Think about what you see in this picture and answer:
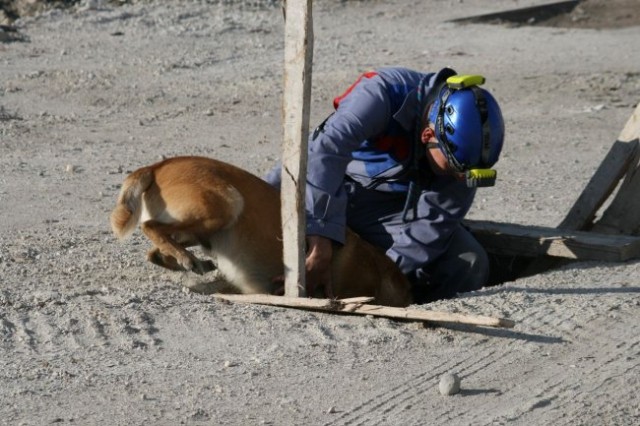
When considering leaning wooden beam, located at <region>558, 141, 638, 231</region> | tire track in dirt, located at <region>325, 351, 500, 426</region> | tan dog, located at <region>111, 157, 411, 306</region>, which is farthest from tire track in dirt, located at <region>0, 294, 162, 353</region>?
leaning wooden beam, located at <region>558, 141, 638, 231</region>

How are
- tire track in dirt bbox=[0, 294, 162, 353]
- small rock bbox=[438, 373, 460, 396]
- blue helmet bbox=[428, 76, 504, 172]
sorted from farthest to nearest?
blue helmet bbox=[428, 76, 504, 172]
tire track in dirt bbox=[0, 294, 162, 353]
small rock bbox=[438, 373, 460, 396]

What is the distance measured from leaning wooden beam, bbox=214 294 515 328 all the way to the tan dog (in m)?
0.48

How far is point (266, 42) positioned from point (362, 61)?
4.02ft

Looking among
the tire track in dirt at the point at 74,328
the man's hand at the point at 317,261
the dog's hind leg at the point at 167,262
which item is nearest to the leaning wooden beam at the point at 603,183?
the man's hand at the point at 317,261

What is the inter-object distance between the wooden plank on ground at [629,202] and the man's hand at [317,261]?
6.62 ft

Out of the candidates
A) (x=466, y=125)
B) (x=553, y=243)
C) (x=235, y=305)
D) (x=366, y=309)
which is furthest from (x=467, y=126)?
(x=235, y=305)

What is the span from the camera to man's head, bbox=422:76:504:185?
5.88 metres

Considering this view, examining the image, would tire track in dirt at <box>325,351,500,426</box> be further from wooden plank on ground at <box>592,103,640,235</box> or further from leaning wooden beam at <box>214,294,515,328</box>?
wooden plank on ground at <box>592,103,640,235</box>

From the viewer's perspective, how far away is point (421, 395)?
4.88 metres

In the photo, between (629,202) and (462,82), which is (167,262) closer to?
(462,82)

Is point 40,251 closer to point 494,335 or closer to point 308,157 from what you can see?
point 308,157

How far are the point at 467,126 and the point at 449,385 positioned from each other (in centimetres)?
146

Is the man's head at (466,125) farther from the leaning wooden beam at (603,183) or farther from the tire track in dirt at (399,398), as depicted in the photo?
the leaning wooden beam at (603,183)

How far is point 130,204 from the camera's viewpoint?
20.5 feet
